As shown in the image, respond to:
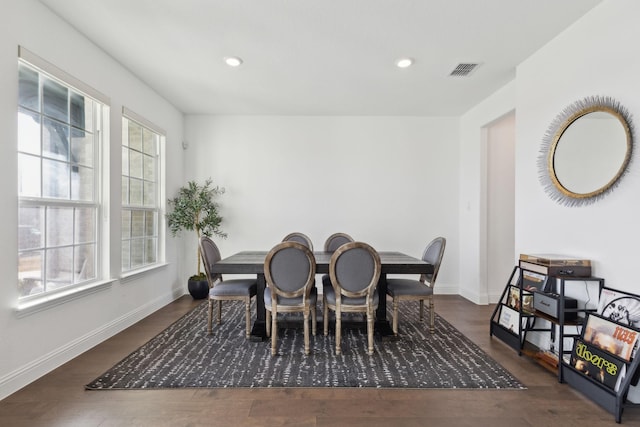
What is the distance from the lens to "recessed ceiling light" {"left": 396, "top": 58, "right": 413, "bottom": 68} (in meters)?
3.12

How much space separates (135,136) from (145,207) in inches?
34.5

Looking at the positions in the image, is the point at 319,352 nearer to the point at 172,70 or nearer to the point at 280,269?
the point at 280,269

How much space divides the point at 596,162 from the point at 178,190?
4823mm

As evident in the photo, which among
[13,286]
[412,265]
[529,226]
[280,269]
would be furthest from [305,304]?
[529,226]

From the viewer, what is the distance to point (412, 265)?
2934 mm

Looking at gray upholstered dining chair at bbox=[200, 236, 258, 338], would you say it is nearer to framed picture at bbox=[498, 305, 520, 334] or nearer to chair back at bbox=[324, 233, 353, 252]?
chair back at bbox=[324, 233, 353, 252]

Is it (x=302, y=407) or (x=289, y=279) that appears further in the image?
(x=289, y=279)

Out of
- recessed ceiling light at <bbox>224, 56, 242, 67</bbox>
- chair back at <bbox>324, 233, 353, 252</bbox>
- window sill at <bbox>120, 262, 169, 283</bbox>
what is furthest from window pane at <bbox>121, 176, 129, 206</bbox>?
chair back at <bbox>324, 233, 353, 252</bbox>

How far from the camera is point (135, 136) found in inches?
149

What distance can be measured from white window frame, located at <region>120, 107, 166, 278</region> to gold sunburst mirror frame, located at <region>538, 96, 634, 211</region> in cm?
423

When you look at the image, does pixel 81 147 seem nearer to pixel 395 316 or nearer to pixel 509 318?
pixel 395 316

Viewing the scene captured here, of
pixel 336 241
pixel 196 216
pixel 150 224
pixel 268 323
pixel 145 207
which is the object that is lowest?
pixel 268 323

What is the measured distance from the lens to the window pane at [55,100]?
2.48 m

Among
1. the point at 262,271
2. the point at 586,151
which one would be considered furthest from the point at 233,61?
the point at 586,151
